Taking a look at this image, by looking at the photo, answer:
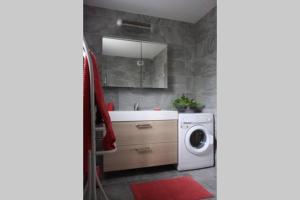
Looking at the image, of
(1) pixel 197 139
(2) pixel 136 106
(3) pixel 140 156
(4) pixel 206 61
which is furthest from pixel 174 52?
(3) pixel 140 156

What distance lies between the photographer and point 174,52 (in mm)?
2889

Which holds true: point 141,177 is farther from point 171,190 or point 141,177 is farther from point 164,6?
point 164,6

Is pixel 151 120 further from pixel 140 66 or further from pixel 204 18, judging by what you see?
pixel 204 18

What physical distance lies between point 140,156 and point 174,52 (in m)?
1.88

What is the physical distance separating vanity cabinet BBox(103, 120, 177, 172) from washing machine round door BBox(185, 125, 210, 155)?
0.66 ft

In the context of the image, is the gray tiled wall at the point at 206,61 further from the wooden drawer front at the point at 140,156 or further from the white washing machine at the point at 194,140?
the wooden drawer front at the point at 140,156

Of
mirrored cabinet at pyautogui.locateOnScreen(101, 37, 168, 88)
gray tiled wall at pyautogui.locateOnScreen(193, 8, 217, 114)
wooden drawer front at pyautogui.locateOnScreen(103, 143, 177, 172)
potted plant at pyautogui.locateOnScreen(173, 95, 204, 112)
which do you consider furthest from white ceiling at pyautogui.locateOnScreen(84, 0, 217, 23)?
wooden drawer front at pyautogui.locateOnScreen(103, 143, 177, 172)

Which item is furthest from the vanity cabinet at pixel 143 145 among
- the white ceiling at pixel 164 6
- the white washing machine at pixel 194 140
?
the white ceiling at pixel 164 6

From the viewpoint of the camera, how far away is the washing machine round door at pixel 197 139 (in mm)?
2277

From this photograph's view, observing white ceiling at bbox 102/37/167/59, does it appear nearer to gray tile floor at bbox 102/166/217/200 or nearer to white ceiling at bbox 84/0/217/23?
white ceiling at bbox 84/0/217/23

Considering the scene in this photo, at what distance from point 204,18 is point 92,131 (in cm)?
275

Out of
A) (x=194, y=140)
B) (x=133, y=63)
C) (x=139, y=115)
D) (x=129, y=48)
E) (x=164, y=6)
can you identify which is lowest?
(x=194, y=140)
